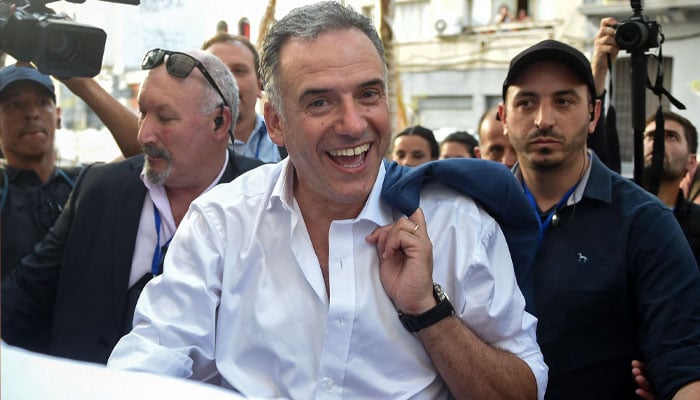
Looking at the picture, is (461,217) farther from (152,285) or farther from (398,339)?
(152,285)

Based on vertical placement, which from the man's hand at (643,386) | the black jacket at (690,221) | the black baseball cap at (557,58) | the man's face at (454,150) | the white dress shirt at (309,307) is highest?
the black baseball cap at (557,58)

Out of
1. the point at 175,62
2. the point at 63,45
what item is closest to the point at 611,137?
the point at 175,62

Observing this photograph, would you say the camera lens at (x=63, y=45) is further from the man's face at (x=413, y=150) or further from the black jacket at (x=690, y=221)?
the man's face at (x=413, y=150)

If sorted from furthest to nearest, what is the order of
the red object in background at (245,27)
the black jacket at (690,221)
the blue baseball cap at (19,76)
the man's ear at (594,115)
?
the red object in background at (245,27)
the blue baseball cap at (19,76)
the black jacket at (690,221)
the man's ear at (594,115)

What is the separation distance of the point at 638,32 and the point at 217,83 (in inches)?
71.8

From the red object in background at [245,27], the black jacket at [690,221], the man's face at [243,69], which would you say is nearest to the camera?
the black jacket at [690,221]

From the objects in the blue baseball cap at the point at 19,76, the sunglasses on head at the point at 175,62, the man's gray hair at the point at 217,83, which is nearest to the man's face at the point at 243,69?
the blue baseball cap at the point at 19,76

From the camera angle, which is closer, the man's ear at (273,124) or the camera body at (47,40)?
the camera body at (47,40)

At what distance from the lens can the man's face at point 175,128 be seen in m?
3.40

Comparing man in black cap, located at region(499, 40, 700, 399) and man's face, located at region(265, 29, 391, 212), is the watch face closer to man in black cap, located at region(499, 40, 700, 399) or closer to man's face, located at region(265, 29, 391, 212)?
man's face, located at region(265, 29, 391, 212)

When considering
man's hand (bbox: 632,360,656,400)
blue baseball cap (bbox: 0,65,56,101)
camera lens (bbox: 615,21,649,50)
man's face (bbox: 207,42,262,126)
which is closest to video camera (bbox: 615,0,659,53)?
camera lens (bbox: 615,21,649,50)

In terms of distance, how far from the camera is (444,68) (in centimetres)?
2269

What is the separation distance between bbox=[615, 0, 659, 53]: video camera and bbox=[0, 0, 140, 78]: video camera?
7.11 feet

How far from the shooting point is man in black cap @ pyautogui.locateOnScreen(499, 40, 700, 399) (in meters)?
2.58
